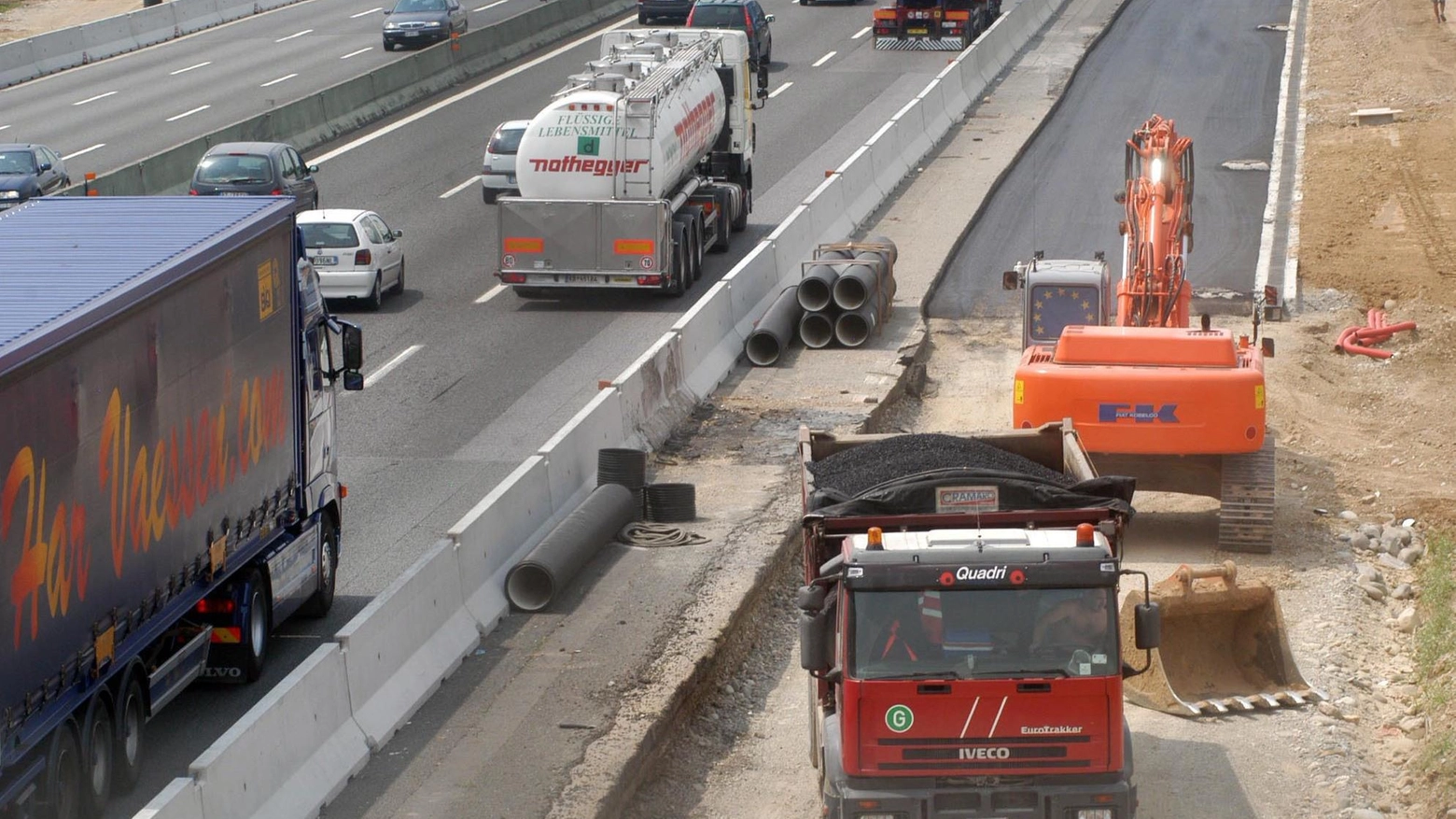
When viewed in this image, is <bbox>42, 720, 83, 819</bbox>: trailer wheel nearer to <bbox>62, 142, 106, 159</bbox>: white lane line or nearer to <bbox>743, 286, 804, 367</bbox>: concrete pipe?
<bbox>743, 286, 804, 367</bbox>: concrete pipe

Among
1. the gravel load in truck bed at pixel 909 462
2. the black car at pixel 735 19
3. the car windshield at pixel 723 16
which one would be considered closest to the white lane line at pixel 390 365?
the gravel load in truck bed at pixel 909 462

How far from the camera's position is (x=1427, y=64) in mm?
49688

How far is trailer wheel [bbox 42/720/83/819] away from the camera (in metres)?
11.2

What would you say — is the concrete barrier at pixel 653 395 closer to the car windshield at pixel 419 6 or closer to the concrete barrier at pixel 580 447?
the concrete barrier at pixel 580 447

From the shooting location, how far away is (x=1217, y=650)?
14914mm

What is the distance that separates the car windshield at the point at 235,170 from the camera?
31.5 metres

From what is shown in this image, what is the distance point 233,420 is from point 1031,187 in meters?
24.5

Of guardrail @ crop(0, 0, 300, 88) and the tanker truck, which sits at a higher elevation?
guardrail @ crop(0, 0, 300, 88)

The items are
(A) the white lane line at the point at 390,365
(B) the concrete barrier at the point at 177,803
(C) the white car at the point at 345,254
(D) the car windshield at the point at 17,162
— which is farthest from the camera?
(D) the car windshield at the point at 17,162

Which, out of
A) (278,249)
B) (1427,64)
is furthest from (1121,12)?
(278,249)

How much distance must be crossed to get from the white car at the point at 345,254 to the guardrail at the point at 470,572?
5.70m

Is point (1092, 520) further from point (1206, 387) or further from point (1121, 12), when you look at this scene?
point (1121, 12)

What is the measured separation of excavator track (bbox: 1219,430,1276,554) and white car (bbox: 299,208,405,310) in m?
14.5

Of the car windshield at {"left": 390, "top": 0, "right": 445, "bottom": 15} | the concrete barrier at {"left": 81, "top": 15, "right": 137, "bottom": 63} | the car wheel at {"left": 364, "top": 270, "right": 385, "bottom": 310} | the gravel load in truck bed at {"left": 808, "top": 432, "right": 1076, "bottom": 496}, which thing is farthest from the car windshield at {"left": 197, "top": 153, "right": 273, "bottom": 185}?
the concrete barrier at {"left": 81, "top": 15, "right": 137, "bottom": 63}
